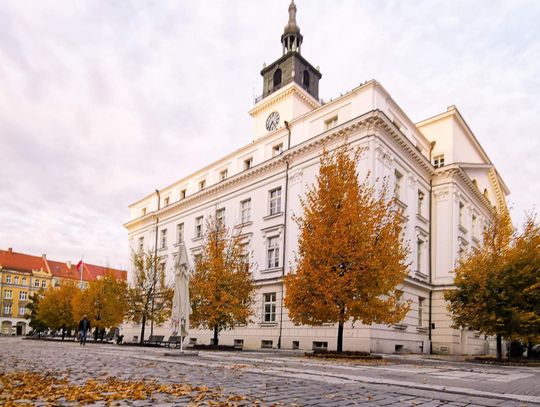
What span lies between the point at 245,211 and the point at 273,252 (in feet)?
16.4

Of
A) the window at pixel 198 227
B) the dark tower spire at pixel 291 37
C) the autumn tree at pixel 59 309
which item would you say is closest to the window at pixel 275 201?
the window at pixel 198 227

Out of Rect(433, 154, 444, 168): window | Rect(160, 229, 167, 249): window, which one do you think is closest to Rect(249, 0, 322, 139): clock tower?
Rect(433, 154, 444, 168): window

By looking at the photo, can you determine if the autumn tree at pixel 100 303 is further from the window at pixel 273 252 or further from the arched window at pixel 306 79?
the arched window at pixel 306 79

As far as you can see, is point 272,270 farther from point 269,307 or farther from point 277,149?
point 277,149

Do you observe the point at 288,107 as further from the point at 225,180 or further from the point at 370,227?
the point at 370,227

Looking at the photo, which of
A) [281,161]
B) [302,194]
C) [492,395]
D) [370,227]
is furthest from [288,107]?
[492,395]

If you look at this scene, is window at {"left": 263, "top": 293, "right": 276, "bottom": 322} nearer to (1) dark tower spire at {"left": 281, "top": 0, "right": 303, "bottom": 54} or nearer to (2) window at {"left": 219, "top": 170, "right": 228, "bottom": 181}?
(2) window at {"left": 219, "top": 170, "right": 228, "bottom": 181}

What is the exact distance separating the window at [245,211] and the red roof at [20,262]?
74.2 meters

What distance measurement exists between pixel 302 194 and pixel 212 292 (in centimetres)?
826

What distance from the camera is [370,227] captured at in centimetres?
1795

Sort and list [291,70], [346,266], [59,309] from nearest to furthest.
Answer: [346,266] < [291,70] < [59,309]

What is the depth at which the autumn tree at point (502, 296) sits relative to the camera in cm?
1934

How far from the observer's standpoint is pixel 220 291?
24.6m

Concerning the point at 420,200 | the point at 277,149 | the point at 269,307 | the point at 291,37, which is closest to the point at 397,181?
the point at 420,200
